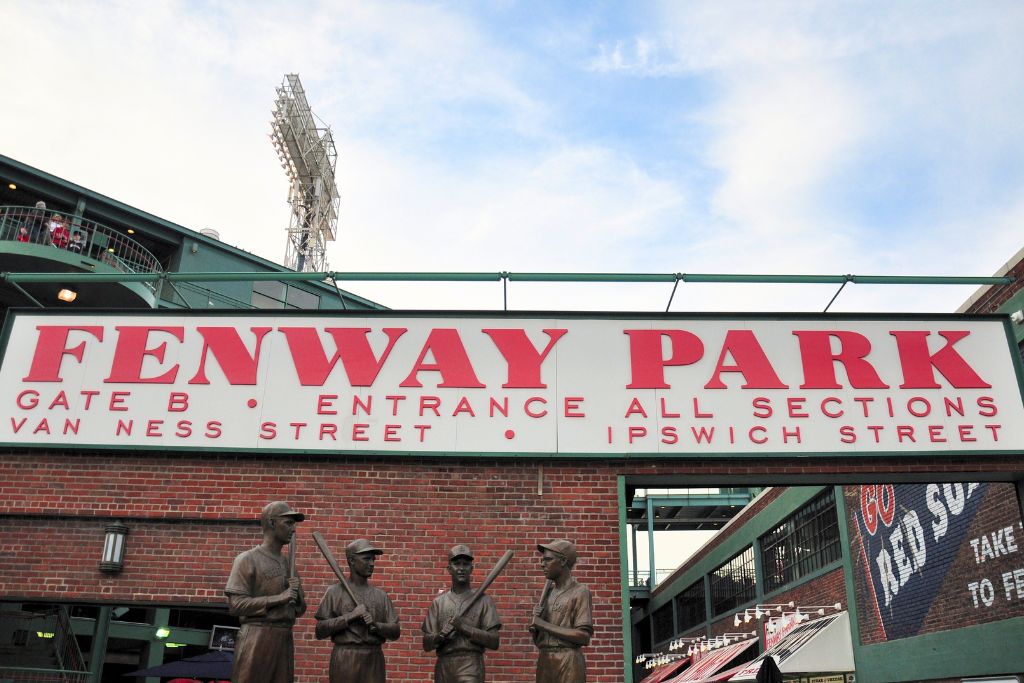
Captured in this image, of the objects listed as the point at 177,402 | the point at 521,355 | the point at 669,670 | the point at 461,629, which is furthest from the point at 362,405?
the point at 669,670

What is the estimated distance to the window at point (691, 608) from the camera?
3506 cm

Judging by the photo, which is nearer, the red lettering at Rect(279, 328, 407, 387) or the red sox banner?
the red lettering at Rect(279, 328, 407, 387)

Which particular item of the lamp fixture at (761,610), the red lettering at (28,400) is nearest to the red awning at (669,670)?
the lamp fixture at (761,610)

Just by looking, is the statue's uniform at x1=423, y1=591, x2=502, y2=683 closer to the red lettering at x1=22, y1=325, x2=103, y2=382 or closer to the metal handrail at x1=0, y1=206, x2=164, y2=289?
the red lettering at x1=22, y1=325, x2=103, y2=382

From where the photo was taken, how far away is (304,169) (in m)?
54.9

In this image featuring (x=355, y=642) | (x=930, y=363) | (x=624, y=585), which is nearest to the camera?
(x=355, y=642)

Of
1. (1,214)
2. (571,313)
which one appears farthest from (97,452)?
(1,214)

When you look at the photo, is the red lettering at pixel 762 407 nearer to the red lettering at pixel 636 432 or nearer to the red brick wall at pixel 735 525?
the red lettering at pixel 636 432

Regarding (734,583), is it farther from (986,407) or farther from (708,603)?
(986,407)

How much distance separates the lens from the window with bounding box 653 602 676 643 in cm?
4180

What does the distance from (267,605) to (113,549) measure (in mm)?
4422

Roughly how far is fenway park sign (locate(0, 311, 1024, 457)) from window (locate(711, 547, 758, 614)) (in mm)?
17767

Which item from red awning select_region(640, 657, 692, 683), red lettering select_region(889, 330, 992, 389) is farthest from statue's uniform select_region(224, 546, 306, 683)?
red awning select_region(640, 657, 692, 683)

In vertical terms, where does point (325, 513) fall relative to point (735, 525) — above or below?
below
